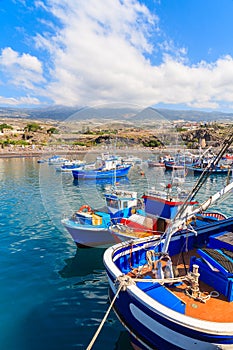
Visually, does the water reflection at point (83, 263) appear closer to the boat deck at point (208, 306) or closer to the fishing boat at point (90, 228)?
the fishing boat at point (90, 228)

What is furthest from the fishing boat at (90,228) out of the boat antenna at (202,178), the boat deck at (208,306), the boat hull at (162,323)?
the boat deck at (208,306)

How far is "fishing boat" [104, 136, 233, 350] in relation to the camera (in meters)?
4.81

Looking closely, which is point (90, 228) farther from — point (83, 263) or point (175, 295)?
point (175, 295)

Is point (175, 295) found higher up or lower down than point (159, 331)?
higher up

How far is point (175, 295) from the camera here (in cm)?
634

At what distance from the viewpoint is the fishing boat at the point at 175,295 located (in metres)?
4.81

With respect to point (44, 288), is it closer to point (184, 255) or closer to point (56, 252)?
point (56, 252)

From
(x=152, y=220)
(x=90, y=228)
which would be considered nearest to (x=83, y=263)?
(x=90, y=228)

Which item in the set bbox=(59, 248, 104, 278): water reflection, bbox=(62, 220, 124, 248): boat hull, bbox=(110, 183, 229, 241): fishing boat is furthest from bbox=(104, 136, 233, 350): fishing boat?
bbox=(62, 220, 124, 248): boat hull

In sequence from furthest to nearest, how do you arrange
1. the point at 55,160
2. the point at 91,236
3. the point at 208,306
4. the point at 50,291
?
the point at 55,160, the point at 91,236, the point at 50,291, the point at 208,306

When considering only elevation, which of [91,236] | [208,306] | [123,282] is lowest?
[91,236]

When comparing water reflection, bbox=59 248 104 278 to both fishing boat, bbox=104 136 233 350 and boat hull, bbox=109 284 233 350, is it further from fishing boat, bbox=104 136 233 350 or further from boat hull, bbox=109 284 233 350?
boat hull, bbox=109 284 233 350

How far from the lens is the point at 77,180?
43.2m

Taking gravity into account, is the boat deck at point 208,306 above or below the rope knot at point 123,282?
below
